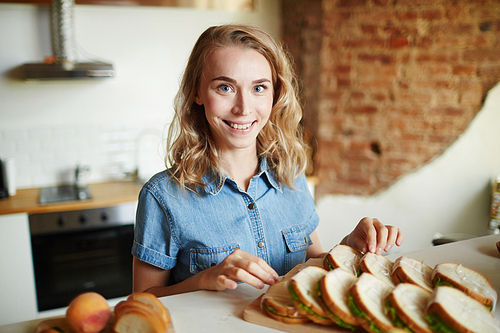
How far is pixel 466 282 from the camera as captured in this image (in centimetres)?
84

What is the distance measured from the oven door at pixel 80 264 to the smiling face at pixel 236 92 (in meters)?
1.73

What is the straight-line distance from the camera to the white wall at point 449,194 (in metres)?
2.51

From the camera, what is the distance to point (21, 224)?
237 centimetres

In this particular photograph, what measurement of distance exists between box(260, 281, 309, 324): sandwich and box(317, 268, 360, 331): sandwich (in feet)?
0.21

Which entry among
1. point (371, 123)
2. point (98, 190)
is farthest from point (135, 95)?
point (371, 123)

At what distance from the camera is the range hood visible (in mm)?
2512

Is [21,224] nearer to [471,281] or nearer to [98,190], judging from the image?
[98,190]

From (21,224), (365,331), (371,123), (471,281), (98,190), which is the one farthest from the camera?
(98,190)

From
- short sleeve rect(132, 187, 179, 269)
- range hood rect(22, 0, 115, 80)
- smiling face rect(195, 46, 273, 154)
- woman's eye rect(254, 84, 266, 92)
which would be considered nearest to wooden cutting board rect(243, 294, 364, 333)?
short sleeve rect(132, 187, 179, 269)

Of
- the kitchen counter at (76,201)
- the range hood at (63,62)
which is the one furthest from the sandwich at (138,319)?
the range hood at (63,62)

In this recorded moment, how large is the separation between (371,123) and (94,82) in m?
2.19

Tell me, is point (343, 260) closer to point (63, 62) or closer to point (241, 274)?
point (241, 274)

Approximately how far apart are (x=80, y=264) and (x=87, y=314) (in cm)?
208

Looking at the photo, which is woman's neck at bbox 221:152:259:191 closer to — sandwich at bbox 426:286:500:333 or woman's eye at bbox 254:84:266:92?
woman's eye at bbox 254:84:266:92
